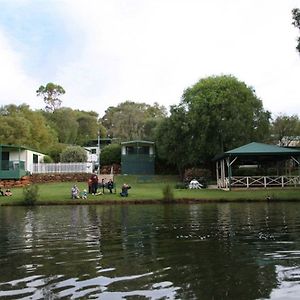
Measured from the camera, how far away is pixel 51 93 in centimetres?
10100

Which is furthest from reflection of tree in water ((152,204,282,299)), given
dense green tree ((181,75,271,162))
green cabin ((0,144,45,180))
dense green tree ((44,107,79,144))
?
dense green tree ((44,107,79,144))

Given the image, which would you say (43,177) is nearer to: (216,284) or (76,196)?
(76,196)

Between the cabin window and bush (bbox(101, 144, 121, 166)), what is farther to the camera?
bush (bbox(101, 144, 121, 166))

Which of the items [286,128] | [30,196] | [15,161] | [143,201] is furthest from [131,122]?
[30,196]

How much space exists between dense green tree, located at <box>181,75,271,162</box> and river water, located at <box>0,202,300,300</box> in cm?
3594

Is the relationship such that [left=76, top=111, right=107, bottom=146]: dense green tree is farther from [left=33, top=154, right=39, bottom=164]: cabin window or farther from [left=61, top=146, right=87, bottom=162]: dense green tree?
[left=33, top=154, right=39, bottom=164]: cabin window

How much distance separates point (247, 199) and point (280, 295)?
26.1 m

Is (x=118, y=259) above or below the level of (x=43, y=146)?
below

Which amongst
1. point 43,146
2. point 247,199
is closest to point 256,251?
point 247,199

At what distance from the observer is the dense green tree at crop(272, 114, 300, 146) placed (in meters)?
64.2

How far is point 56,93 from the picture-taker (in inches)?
3994

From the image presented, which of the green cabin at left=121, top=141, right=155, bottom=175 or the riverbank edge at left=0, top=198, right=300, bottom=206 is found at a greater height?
the green cabin at left=121, top=141, right=155, bottom=175

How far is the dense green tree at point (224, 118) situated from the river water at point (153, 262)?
3594 centimetres

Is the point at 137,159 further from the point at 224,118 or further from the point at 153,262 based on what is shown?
the point at 153,262
